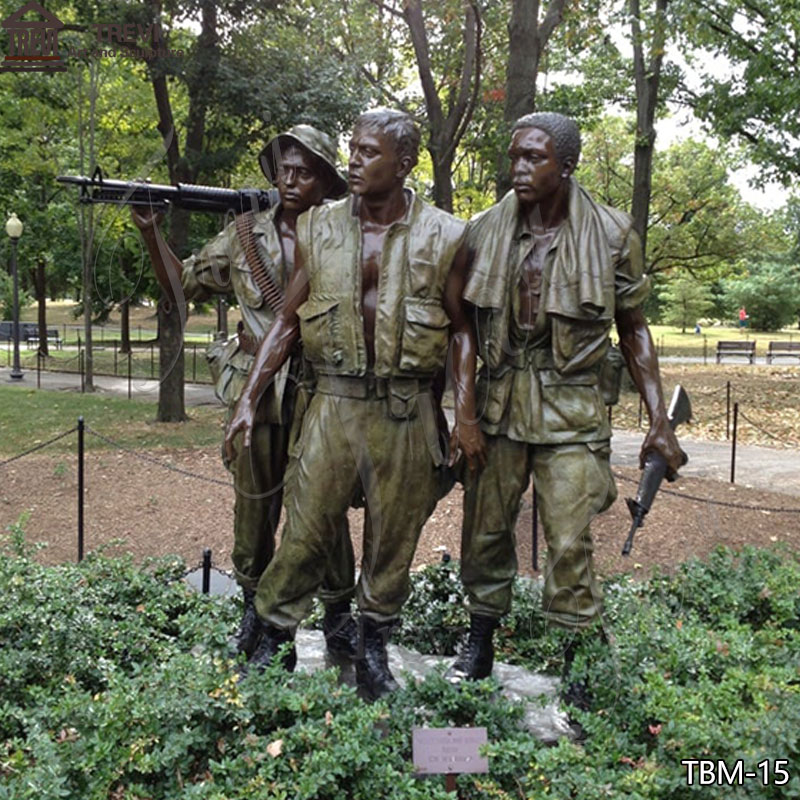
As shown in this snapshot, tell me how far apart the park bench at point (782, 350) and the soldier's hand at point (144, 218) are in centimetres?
2775

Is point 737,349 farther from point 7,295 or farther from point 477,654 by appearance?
point 477,654

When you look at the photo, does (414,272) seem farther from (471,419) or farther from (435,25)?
(435,25)

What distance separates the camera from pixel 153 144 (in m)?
17.3

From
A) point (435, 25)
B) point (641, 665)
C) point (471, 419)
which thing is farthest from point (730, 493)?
point (435, 25)

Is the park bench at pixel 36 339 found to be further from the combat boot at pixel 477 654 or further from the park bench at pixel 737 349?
the combat boot at pixel 477 654

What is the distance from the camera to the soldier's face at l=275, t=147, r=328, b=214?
12.3 feet

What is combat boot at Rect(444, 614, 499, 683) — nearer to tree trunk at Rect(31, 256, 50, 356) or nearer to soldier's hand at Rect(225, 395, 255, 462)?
soldier's hand at Rect(225, 395, 255, 462)

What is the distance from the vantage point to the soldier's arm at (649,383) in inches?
145

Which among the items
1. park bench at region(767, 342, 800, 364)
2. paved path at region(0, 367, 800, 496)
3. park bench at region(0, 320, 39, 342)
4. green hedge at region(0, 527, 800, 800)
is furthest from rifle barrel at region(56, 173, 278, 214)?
park bench at region(0, 320, 39, 342)

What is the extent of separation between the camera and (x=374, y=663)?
3.72 meters

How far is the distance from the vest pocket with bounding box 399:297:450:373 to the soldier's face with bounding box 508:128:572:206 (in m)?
0.56

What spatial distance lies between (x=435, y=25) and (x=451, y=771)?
48.9 ft

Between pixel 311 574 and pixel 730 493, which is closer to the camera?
pixel 311 574

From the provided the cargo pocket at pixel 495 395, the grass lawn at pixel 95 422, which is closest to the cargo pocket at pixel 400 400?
the cargo pocket at pixel 495 395
